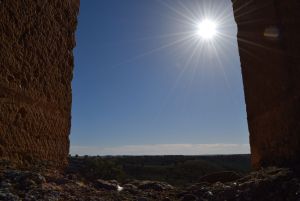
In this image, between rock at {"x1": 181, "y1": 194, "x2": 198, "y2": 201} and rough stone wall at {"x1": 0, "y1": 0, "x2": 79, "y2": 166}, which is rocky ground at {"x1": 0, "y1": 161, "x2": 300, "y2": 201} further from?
rough stone wall at {"x1": 0, "y1": 0, "x2": 79, "y2": 166}

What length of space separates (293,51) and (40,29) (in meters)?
3.46

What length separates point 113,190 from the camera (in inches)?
188

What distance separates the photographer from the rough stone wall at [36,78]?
4.56 m

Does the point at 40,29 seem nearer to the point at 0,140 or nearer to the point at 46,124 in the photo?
the point at 46,124

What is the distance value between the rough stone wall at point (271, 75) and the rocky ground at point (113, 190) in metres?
0.82

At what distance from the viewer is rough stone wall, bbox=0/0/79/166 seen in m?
4.56

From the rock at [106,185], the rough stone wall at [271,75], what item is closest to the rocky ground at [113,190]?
the rock at [106,185]

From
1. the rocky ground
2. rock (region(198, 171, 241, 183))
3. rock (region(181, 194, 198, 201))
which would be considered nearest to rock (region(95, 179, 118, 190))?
the rocky ground

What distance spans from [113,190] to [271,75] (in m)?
3.04

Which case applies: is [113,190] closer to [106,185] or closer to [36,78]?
[106,185]

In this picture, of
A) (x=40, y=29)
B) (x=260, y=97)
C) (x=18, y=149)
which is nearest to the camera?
(x=18, y=149)

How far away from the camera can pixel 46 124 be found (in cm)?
541

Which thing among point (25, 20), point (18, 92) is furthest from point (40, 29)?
point (18, 92)

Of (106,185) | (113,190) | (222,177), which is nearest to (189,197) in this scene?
(113,190)
